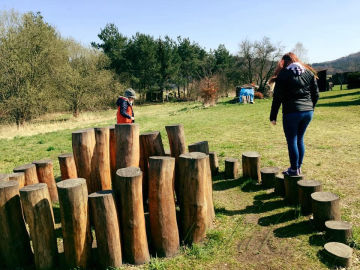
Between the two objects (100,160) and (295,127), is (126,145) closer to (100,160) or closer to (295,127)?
(100,160)

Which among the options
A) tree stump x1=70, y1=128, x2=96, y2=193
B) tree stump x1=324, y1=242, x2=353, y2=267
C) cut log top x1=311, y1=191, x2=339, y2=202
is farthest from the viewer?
tree stump x1=70, y1=128, x2=96, y2=193

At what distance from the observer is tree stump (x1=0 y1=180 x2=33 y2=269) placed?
294cm

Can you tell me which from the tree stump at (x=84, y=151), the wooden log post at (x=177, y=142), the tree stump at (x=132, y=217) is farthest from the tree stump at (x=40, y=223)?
the wooden log post at (x=177, y=142)

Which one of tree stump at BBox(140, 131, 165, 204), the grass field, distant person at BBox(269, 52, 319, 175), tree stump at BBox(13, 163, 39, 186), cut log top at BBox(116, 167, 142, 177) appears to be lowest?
the grass field

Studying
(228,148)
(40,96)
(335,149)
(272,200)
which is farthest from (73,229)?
(40,96)

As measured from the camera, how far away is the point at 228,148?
7898mm

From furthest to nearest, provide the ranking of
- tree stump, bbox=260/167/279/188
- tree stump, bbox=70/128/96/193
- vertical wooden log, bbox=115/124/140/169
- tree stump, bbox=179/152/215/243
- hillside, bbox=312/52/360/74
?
hillside, bbox=312/52/360/74 → tree stump, bbox=260/167/279/188 → tree stump, bbox=70/128/96/193 → vertical wooden log, bbox=115/124/140/169 → tree stump, bbox=179/152/215/243

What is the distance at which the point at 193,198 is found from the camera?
3252 millimetres

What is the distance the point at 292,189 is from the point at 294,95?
4.67 ft

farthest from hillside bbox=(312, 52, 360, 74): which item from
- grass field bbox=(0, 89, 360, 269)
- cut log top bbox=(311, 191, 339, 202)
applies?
cut log top bbox=(311, 191, 339, 202)

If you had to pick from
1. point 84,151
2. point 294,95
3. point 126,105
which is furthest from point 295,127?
point 126,105

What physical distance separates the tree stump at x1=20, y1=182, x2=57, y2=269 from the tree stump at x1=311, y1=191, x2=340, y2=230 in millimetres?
3095

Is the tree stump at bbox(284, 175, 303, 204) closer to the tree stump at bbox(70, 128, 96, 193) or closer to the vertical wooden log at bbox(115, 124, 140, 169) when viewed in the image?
the vertical wooden log at bbox(115, 124, 140, 169)

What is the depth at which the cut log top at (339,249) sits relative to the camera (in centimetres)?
273
